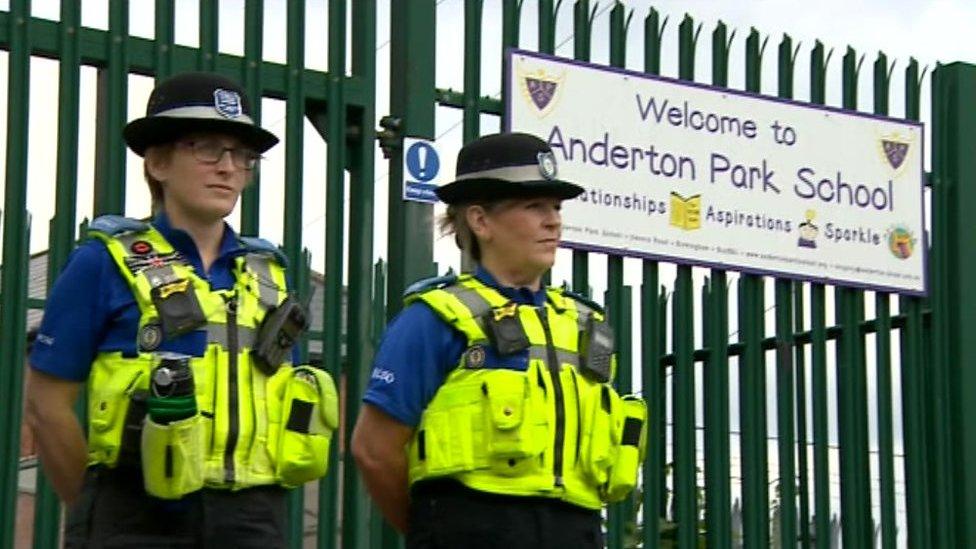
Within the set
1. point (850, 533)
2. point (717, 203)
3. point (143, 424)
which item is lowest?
point (850, 533)

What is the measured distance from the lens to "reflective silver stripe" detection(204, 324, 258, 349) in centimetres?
459

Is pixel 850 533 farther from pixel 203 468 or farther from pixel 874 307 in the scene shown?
pixel 203 468

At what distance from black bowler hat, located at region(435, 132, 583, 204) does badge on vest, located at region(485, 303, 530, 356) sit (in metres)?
0.31

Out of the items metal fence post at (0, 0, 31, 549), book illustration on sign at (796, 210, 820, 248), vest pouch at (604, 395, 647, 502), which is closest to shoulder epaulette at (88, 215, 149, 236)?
vest pouch at (604, 395, 647, 502)

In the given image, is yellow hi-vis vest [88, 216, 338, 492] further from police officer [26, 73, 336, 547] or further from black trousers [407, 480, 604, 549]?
black trousers [407, 480, 604, 549]

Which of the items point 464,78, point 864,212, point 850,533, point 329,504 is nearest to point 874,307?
point 864,212

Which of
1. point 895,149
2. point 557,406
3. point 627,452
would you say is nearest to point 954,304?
point 895,149

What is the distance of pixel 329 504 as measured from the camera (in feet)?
23.5

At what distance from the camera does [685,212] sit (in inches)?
313

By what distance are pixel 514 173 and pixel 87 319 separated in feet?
3.77

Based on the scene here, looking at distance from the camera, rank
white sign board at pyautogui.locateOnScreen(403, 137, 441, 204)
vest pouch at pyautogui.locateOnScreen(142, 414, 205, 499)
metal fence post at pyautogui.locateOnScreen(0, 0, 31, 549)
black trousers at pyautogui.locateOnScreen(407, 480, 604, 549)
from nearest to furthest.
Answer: vest pouch at pyautogui.locateOnScreen(142, 414, 205, 499) → black trousers at pyautogui.locateOnScreen(407, 480, 604, 549) → metal fence post at pyautogui.locateOnScreen(0, 0, 31, 549) → white sign board at pyautogui.locateOnScreen(403, 137, 441, 204)

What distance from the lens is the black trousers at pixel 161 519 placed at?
4.50m

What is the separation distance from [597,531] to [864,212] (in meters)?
3.75

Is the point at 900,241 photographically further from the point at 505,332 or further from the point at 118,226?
the point at 118,226
